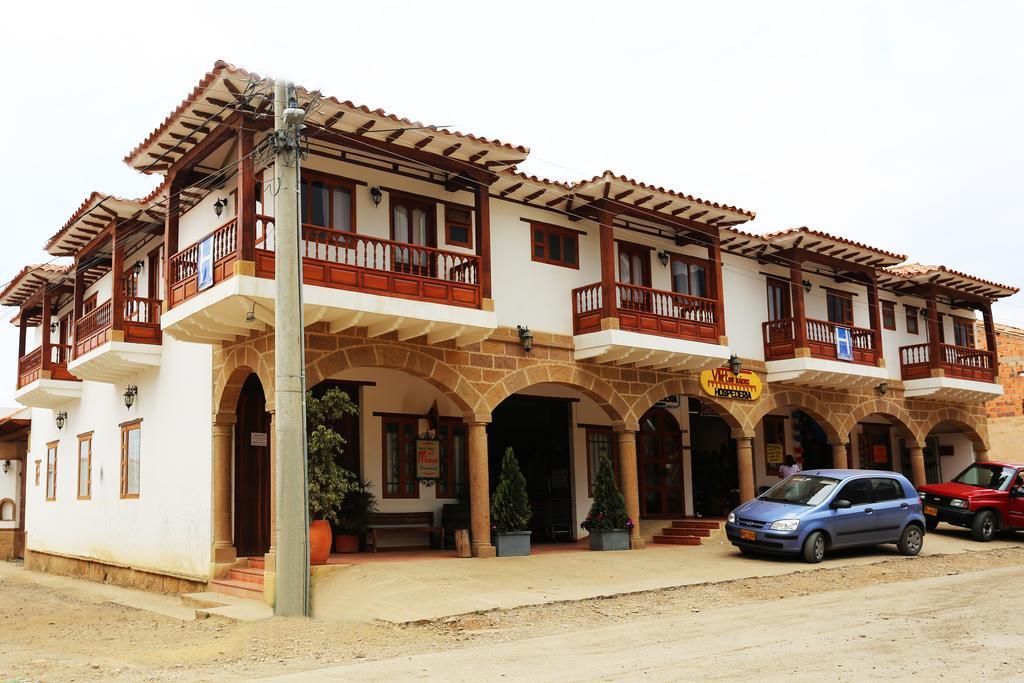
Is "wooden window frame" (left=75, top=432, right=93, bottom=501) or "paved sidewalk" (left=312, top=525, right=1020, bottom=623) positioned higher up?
"wooden window frame" (left=75, top=432, right=93, bottom=501)

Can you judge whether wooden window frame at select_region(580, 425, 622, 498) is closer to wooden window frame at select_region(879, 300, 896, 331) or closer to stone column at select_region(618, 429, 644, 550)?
stone column at select_region(618, 429, 644, 550)

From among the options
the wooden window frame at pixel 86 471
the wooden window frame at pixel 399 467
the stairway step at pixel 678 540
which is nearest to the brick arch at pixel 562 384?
the wooden window frame at pixel 399 467

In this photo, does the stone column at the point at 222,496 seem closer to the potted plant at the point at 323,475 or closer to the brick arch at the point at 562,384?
the potted plant at the point at 323,475

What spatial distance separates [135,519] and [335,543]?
14.6 ft

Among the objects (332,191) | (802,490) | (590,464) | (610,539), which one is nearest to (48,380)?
(332,191)

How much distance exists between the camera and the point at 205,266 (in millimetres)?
13867

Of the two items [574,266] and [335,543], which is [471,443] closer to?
[335,543]

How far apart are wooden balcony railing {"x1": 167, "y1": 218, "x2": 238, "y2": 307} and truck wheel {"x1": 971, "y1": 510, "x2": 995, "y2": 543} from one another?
1559 cm

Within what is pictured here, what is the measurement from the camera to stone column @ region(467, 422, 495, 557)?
15875mm

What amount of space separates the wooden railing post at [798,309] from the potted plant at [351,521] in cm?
1030

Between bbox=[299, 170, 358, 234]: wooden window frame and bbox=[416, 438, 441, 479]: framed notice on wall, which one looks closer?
bbox=[299, 170, 358, 234]: wooden window frame

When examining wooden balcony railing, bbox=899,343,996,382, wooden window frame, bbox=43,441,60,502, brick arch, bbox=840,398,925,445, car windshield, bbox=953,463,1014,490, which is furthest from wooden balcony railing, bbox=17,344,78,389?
wooden balcony railing, bbox=899,343,996,382

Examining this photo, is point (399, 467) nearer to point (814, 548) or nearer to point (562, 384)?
point (562, 384)

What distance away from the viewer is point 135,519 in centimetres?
1814
